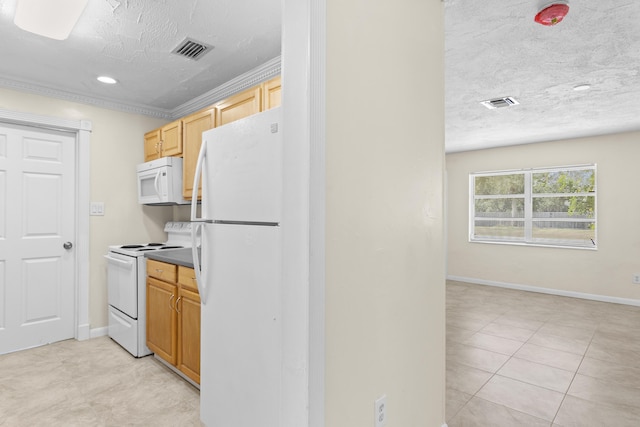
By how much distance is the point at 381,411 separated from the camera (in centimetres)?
135

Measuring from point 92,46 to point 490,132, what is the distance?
4521 mm

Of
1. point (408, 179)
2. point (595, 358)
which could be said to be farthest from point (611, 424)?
point (408, 179)

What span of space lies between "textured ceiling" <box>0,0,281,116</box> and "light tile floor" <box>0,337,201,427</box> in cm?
231

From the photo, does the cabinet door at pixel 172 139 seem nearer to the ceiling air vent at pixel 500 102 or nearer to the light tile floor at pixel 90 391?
the light tile floor at pixel 90 391

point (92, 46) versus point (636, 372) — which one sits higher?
point (92, 46)

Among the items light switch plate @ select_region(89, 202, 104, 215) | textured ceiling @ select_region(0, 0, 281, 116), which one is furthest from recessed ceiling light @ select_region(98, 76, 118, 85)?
light switch plate @ select_region(89, 202, 104, 215)

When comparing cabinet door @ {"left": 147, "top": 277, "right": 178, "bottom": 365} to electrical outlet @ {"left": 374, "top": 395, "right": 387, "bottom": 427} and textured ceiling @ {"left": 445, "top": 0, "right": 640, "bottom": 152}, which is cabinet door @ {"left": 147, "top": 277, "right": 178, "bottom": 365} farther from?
textured ceiling @ {"left": 445, "top": 0, "right": 640, "bottom": 152}

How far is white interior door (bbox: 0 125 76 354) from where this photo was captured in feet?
9.84

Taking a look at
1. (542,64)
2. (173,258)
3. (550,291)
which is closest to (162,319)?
(173,258)

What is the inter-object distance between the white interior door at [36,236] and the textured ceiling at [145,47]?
0.55 metres

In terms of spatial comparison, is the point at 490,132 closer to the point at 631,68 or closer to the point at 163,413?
the point at 631,68

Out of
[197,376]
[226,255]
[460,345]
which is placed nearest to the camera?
[226,255]

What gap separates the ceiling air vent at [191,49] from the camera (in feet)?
7.64

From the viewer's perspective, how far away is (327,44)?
112cm
